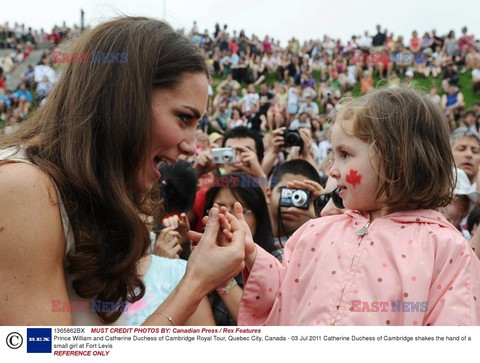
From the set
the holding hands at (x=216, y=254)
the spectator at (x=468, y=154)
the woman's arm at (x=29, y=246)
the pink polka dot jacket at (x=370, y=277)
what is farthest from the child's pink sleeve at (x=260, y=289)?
the spectator at (x=468, y=154)

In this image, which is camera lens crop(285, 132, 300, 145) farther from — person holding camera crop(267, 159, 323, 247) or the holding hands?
the holding hands

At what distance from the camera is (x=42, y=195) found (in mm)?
1482

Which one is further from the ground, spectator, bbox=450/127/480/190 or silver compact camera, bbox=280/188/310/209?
silver compact camera, bbox=280/188/310/209

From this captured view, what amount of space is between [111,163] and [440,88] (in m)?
15.1

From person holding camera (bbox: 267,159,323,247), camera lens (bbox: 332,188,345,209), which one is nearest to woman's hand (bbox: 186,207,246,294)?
camera lens (bbox: 332,188,345,209)

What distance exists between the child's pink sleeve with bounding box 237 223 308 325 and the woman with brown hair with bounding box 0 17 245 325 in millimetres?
142

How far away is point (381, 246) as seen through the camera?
74.2 inches

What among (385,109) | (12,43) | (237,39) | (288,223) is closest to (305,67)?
(237,39)

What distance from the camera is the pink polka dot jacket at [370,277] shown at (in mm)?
1728

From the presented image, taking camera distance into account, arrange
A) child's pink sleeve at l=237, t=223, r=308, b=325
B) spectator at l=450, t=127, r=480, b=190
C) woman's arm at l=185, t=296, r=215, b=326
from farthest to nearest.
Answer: spectator at l=450, t=127, r=480, b=190, woman's arm at l=185, t=296, r=215, b=326, child's pink sleeve at l=237, t=223, r=308, b=325

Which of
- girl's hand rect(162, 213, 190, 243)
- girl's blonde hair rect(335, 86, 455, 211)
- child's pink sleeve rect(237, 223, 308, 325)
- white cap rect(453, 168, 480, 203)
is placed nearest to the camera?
girl's blonde hair rect(335, 86, 455, 211)

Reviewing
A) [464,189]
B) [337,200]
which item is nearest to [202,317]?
[337,200]

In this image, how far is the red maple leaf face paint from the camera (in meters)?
1.92

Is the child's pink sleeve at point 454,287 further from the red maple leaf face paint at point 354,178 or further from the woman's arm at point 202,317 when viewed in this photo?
the woman's arm at point 202,317
